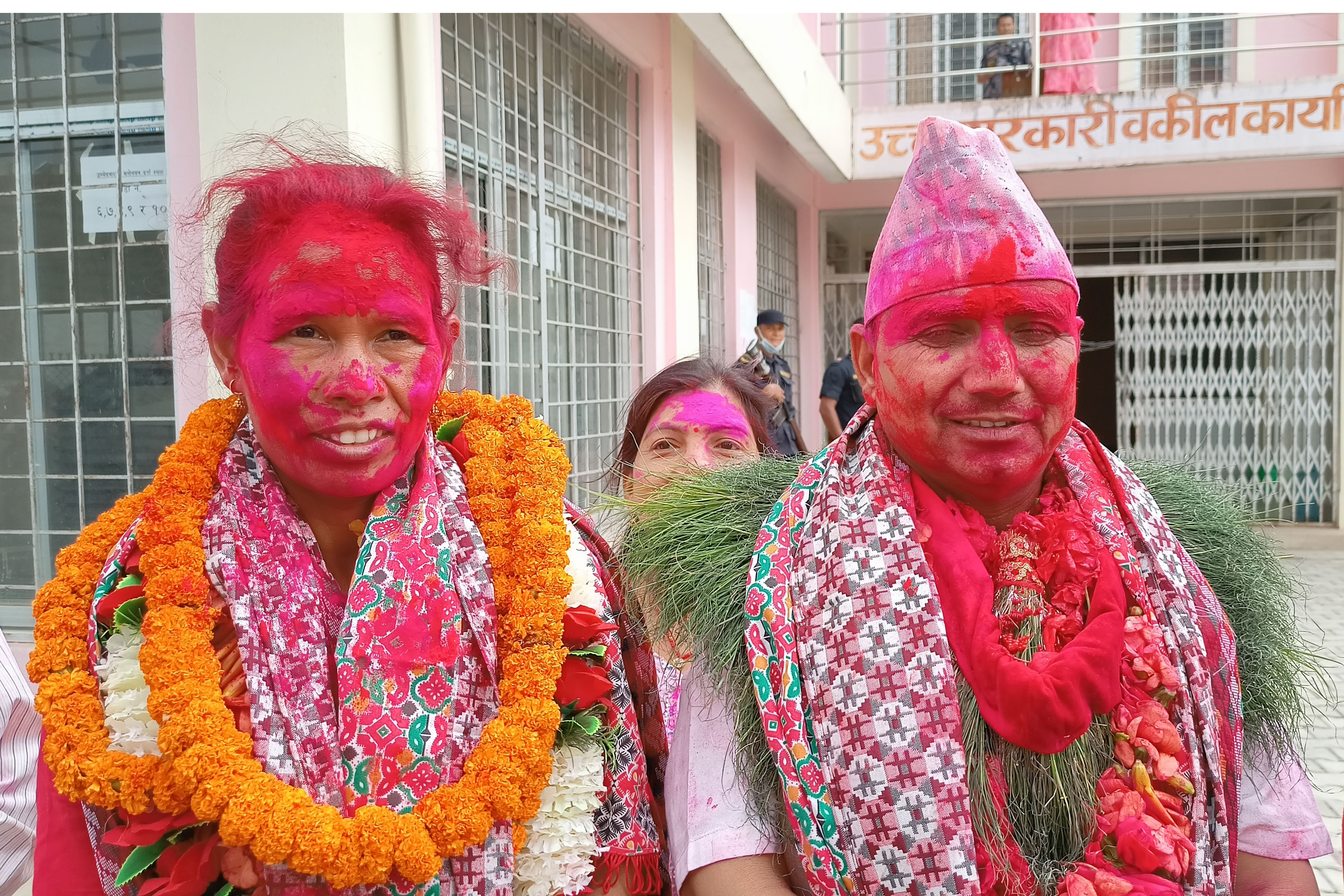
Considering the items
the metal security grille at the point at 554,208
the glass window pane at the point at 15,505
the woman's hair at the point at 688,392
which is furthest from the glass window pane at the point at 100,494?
the woman's hair at the point at 688,392

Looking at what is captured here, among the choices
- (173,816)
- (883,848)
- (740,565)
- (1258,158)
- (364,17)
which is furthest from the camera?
(1258,158)

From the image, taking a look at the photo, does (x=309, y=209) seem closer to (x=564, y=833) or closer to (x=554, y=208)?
(x=564, y=833)

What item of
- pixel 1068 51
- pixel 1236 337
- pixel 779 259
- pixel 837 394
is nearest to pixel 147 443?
pixel 837 394

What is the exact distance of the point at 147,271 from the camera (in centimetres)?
392

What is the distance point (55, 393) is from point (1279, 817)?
171 inches

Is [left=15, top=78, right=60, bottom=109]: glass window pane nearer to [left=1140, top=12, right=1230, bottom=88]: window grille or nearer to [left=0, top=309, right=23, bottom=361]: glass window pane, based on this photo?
[left=0, top=309, right=23, bottom=361]: glass window pane

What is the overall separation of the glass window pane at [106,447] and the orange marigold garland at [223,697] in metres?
2.56

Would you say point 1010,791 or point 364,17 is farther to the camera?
point 364,17

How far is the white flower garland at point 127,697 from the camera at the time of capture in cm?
150

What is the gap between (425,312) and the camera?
5.36 ft

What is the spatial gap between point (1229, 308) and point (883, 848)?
10999 mm

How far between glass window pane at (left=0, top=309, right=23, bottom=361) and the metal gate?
9.97 metres
